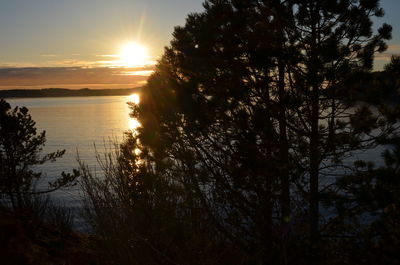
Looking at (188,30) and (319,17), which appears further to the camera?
(188,30)

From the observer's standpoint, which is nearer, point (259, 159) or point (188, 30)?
point (259, 159)

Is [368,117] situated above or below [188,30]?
below

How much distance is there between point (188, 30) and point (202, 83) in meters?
1.54

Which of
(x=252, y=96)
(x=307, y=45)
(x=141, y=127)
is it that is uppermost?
(x=307, y=45)

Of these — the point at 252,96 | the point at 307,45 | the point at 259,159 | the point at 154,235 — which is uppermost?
the point at 307,45

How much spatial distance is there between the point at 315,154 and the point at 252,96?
1901 mm

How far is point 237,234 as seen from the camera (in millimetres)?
8930

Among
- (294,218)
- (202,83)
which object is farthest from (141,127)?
(294,218)

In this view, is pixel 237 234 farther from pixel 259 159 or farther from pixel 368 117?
pixel 368 117

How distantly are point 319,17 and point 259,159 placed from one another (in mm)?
3290

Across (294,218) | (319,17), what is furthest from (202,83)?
(294,218)

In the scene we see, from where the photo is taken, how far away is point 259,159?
8688 millimetres

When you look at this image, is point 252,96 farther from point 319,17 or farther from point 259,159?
point 319,17

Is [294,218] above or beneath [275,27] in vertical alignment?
beneath
